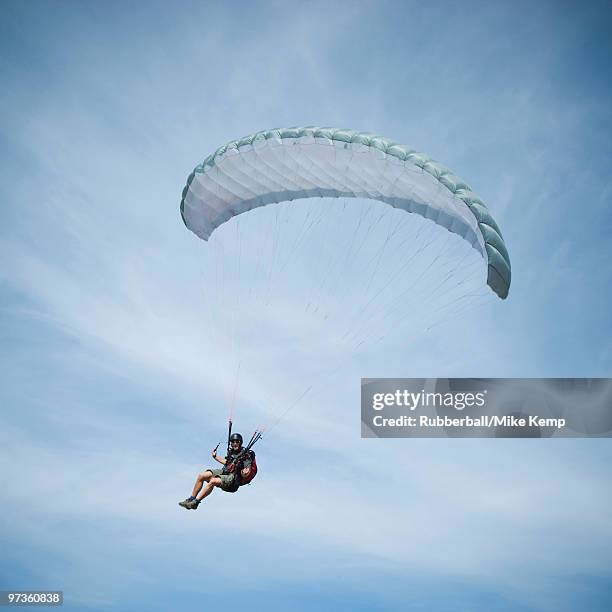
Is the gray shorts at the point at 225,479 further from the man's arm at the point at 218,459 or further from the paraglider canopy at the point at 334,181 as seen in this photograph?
the paraglider canopy at the point at 334,181

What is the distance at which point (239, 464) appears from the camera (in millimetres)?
14219

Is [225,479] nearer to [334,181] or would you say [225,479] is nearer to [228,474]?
[228,474]

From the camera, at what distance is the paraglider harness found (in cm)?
1418

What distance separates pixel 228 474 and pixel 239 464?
289mm

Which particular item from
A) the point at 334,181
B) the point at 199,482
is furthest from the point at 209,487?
the point at 334,181

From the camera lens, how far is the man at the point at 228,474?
1407 cm

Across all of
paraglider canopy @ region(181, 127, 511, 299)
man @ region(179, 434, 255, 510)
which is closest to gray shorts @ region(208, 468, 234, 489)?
man @ region(179, 434, 255, 510)

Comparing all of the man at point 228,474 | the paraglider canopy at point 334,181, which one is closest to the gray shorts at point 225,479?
the man at point 228,474

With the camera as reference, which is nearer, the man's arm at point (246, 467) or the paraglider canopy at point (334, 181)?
the man's arm at point (246, 467)

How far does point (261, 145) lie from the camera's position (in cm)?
1560

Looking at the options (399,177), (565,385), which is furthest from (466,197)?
(565,385)

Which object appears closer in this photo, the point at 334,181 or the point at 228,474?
the point at 228,474

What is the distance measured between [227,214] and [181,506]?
7.51m

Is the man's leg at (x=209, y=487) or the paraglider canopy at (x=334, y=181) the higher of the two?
the paraglider canopy at (x=334, y=181)
